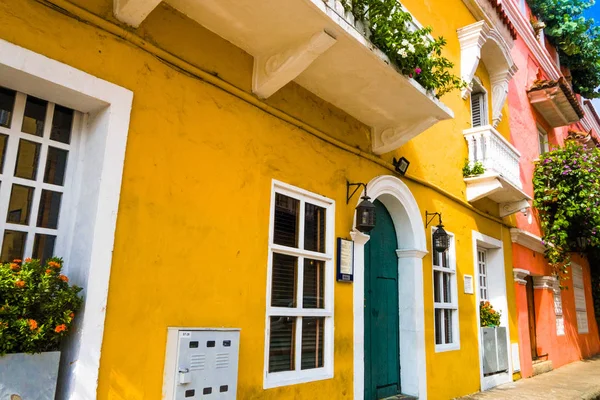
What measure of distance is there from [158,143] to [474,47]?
6442mm

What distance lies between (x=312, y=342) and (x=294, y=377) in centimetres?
44

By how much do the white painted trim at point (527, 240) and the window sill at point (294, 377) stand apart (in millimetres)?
6169

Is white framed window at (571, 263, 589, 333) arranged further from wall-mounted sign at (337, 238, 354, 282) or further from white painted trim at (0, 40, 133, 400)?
white painted trim at (0, 40, 133, 400)

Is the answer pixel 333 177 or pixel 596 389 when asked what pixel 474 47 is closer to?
pixel 333 177

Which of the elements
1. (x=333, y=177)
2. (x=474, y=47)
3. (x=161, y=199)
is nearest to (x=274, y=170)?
(x=333, y=177)

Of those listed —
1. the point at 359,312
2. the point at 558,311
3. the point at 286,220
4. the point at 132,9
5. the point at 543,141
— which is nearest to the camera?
the point at 132,9

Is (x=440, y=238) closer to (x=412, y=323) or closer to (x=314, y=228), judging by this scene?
(x=412, y=323)

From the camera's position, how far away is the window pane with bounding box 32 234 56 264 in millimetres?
2928

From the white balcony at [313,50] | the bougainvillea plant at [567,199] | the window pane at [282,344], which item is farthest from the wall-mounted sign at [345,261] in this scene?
the bougainvillea plant at [567,199]

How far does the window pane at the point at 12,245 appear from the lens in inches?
110

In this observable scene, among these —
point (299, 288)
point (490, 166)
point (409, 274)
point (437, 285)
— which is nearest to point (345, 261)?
point (299, 288)

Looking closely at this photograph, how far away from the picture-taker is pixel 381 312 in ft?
19.2

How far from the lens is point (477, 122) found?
8820mm

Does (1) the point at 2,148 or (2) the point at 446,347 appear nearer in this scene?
(1) the point at 2,148
